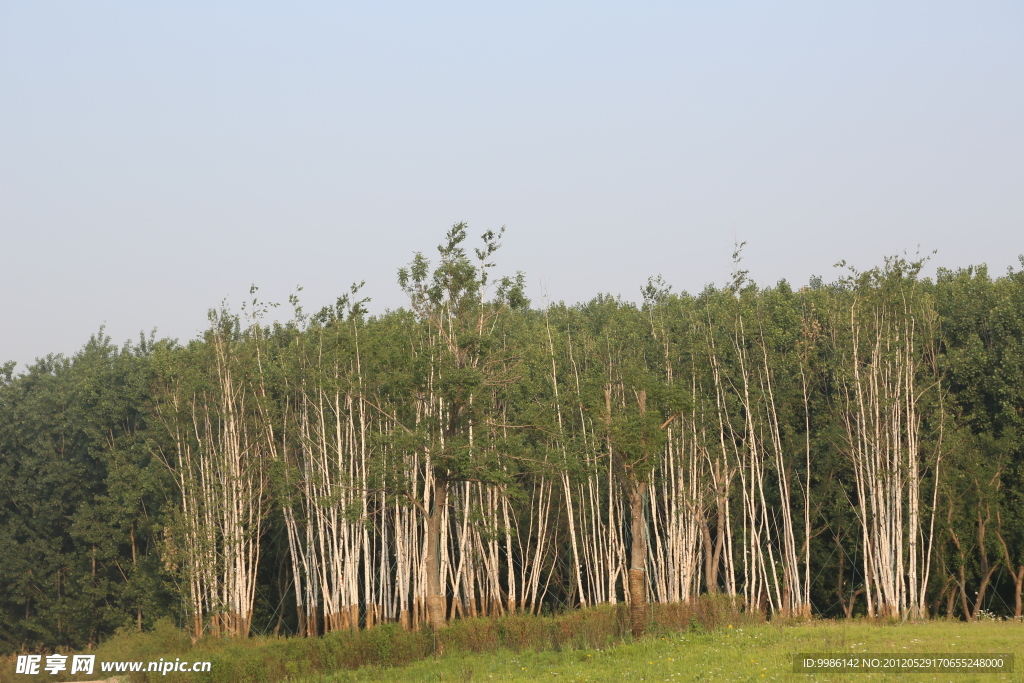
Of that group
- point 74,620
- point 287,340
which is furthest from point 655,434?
point 74,620

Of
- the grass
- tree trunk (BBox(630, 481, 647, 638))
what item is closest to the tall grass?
the grass

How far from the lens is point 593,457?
22516mm

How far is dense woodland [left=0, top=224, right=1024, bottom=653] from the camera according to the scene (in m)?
22.2

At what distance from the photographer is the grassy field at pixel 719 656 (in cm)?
1420

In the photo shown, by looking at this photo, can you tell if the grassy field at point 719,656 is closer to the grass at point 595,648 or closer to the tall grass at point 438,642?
the grass at point 595,648

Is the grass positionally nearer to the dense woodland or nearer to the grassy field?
the grassy field

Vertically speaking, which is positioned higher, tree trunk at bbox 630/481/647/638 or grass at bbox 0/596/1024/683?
tree trunk at bbox 630/481/647/638

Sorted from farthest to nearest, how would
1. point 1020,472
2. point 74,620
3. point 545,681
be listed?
1. point 74,620
2. point 1020,472
3. point 545,681

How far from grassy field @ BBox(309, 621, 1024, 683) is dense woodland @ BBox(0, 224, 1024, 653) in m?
2.20

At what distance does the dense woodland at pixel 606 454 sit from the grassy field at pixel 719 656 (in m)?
2.20

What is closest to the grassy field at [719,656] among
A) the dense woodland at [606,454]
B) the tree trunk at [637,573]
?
the tree trunk at [637,573]

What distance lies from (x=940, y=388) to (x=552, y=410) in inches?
440

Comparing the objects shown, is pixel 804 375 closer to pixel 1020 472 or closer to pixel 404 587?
pixel 1020 472

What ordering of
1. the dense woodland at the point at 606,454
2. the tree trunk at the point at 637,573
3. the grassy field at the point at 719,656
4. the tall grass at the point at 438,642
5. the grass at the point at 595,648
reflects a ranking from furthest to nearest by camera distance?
the dense woodland at the point at 606,454 < the tree trunk at the point at 637,573 < the tall grass at the point at 438,642 < the grass at the point at 595,648 < the grassy field at the point at 719,656
